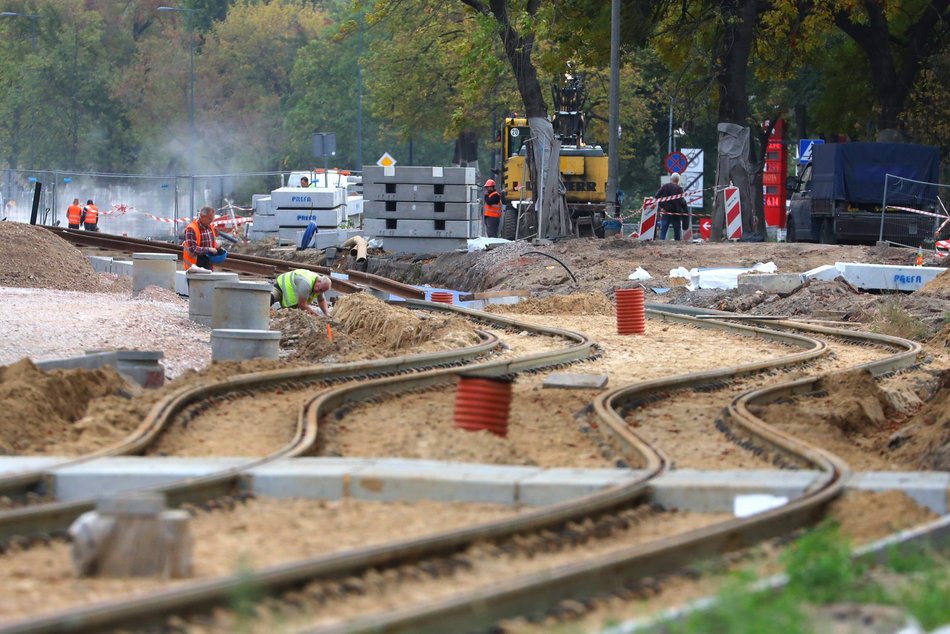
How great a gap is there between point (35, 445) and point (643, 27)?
2806 cm

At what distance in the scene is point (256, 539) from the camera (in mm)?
6914

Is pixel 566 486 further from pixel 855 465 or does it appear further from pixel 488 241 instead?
pixel 488 241

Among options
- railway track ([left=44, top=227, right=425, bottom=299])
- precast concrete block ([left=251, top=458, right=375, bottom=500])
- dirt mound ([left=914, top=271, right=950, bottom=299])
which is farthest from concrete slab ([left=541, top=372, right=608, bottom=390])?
railway track ([left=44, top=227, right=425, bottom=299])

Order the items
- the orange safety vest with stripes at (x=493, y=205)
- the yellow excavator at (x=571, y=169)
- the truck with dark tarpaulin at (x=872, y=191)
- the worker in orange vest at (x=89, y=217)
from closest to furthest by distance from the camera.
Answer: the truck with dark tarpaulin at (x=872, y=191) < the orange safety vest with stripes at (x=493, y=205) < the yellow excavator at (x=571, y=169) < the worker in orange vest at (x=89, y=217)

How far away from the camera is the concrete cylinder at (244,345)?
15016mm

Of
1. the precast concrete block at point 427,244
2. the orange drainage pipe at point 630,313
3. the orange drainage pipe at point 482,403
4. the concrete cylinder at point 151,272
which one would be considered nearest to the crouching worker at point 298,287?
the orange drainage pipe at point 630,313

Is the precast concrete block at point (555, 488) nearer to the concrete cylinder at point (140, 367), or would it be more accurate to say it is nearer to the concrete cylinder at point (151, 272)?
the concrete cylinder at point (140, 367)

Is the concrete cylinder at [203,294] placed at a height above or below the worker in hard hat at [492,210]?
below

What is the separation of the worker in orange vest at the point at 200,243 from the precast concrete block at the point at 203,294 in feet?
9.21

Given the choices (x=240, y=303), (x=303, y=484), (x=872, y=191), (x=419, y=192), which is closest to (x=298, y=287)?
(x=240, y=303)

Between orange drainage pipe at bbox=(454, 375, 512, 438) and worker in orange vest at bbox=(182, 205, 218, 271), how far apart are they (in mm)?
12311

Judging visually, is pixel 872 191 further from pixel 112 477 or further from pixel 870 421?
pixel 112 477

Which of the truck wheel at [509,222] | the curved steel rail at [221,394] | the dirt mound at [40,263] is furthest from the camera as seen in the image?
the truck wheel at [509,222]

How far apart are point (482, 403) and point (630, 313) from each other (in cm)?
917
